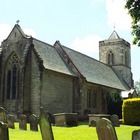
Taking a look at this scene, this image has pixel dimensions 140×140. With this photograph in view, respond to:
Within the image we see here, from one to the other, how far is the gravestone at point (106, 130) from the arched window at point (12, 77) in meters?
20.8

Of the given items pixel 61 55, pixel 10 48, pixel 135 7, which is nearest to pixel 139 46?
pixel 135 7

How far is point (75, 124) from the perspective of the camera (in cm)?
2358

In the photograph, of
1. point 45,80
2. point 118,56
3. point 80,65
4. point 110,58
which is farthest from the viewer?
point 110,58

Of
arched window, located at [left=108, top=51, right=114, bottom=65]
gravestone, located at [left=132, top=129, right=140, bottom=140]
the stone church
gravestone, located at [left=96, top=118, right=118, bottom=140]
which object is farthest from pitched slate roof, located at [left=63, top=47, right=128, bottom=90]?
gravestone, located at [left=132, top=129, right=140, bottom=140]

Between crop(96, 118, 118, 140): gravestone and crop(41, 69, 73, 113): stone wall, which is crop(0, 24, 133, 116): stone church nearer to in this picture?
crop(41, 69, 73, 113): stone wall

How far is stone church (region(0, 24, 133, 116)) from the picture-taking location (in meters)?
28.2

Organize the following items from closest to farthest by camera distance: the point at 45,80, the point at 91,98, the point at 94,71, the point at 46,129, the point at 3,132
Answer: the point at 3,132 → the point at 46,129 → the point at 45,80 → the point at 91,98 → the point at 94,71

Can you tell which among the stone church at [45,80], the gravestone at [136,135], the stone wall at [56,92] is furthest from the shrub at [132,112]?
the gravestone at [136,135]

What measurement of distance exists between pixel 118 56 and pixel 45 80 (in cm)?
2625

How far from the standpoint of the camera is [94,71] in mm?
40938

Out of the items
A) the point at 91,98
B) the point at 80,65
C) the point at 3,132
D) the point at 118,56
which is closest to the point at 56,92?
the point at 91,98

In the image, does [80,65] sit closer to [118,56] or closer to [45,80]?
[45,80]

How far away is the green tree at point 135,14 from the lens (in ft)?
50.7

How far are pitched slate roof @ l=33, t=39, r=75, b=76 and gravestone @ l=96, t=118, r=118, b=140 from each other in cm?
2010
